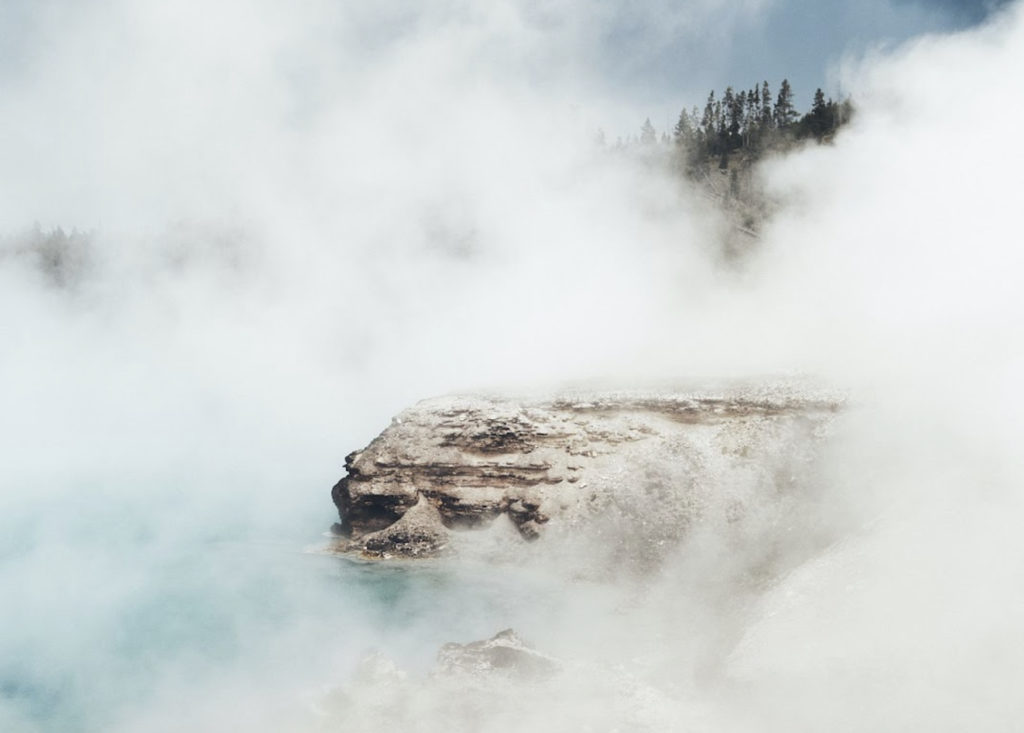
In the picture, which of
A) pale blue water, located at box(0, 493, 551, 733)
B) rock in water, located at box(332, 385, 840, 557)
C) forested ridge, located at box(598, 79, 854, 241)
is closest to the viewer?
pale blue water, located at box(0, 493, 551, 733)

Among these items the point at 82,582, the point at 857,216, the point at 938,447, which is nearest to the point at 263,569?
the point at 82,582

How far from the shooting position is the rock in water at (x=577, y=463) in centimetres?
2105

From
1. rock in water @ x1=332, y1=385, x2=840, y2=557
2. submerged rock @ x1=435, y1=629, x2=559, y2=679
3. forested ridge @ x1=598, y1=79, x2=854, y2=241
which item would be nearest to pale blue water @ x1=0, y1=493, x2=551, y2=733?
submerged rock @ x1=435, y1=629, x2=559, y2=679

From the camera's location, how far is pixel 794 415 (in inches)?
863

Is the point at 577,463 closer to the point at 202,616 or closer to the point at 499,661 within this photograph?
the point at 499,661

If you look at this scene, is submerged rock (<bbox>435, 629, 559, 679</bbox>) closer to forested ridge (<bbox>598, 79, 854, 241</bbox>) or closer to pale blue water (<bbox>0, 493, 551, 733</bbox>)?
pale blue water (<bbox>0, 493, 551, 733</bbox>)

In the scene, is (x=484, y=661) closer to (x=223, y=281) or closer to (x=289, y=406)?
(x=289, y=406)

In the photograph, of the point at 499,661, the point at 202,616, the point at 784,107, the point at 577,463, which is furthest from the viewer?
the point at 784,107

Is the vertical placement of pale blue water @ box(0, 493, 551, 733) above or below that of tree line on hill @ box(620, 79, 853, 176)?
below

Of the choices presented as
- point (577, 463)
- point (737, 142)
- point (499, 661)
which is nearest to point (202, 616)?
point (499, 661)

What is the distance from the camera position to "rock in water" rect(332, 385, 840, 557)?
2105 centimetres

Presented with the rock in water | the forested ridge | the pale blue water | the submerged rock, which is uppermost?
the forested ridge

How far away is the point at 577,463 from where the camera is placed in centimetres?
2347

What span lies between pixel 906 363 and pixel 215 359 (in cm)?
5254
